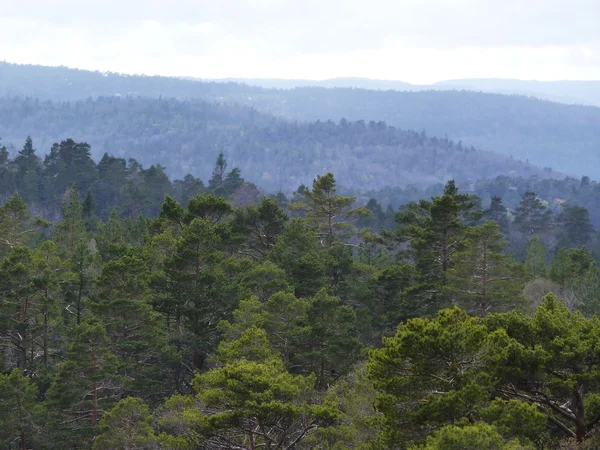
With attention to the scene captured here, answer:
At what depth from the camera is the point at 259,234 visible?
34562mm

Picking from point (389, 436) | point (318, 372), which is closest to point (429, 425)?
point (389, 436)

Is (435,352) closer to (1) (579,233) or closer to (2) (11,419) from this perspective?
(2) (11,419)

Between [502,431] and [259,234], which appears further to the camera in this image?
[259,234]

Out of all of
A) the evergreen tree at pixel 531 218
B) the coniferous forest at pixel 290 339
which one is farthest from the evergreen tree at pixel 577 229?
the coniferous forest at pixel 290 339

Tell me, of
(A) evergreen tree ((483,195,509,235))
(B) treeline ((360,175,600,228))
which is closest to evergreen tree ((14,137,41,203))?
(A) evergreen tree ((483,195,509,235))

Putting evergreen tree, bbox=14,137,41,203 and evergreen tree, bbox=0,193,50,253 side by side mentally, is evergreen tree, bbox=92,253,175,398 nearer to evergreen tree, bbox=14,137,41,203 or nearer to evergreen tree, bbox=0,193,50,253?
evergreen tree, bbox=0,193,50,253

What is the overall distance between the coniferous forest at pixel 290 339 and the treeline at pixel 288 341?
0.18 ft

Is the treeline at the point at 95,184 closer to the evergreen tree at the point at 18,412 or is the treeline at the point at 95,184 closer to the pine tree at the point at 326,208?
the pine tree at the point at 326,208

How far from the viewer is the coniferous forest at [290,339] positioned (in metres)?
→ 12.9

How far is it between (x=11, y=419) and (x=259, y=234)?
15.4 metres

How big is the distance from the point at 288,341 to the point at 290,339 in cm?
35

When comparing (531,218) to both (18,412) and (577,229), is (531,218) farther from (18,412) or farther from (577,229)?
(18,412)

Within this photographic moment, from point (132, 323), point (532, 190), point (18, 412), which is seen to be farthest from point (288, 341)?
point (532, 190)

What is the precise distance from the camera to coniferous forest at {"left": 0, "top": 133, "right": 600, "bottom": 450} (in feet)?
42.4
